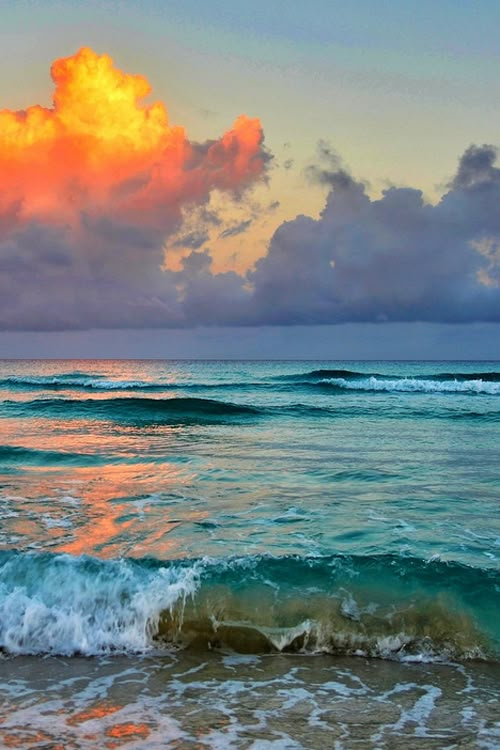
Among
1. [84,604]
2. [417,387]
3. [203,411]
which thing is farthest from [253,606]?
[417,387]

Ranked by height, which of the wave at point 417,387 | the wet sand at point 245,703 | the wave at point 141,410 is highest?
the wave at point 417,387

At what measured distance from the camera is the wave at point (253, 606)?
669 cm

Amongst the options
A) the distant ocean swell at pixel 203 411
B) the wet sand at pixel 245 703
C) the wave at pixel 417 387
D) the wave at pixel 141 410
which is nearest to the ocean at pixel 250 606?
the wet sand at pixel 245 703

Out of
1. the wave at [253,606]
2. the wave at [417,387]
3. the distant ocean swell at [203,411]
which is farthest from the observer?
the wave at [417,387]

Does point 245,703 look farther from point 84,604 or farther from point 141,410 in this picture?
point 141,410

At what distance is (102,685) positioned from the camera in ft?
18.7

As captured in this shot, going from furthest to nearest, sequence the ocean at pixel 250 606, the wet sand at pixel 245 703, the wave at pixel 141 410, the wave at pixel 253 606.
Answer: the wave at pixel 141 410, the wave at pixel 253 606, the ocean at pixel 250 606, the wet sand at pixel 245 703

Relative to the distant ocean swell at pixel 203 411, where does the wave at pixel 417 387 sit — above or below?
above

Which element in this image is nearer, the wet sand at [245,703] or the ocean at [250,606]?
the wet sand at [245,703]

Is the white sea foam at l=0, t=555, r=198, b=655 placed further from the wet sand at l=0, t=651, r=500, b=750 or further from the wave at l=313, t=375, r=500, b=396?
the wave at l=313, t=375, r=500, b=396

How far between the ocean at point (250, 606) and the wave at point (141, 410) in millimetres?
13958

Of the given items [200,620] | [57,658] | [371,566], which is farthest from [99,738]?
[371,566]

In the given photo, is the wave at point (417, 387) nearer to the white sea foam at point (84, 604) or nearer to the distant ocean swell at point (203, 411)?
the distant ocean swell at point (203, 411)

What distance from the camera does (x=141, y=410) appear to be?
3206 centimetres
